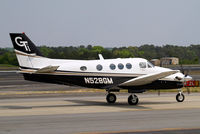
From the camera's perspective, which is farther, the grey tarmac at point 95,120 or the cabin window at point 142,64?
the cabin window at point 142,64

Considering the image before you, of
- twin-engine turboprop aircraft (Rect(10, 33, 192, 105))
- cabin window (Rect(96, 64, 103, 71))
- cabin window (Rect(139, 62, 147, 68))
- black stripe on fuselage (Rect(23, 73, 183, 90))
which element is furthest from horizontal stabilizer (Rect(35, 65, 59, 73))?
cabin window (Rect(139, 62, 147, 68))

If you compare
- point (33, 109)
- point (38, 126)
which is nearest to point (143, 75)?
point (33, 109)

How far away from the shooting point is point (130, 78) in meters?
23.0

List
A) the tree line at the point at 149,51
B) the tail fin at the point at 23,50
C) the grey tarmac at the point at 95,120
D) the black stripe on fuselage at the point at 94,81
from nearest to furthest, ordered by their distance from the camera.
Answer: the grey tarmac at the point at 95,120
the tail fin at the point at 23,50
the black stripe on fuselage at the point at 94,81
the tree line at the point at 149,51

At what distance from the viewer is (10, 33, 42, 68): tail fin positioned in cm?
2172

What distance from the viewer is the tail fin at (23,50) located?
21719 millimetres

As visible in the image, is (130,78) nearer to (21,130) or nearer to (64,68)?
(64,68)

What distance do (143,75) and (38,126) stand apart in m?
9.95

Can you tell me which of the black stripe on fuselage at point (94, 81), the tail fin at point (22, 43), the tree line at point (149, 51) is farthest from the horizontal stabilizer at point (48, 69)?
the tree line at point (149, 51)

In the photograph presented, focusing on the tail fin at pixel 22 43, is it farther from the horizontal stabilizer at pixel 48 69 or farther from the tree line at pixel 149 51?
the tree line at pixel 149 51

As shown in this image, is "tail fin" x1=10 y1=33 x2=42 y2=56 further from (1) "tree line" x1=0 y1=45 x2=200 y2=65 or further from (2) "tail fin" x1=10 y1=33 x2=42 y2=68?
(1) "tree line" x1=0 y1=45 x2=200 y2=65

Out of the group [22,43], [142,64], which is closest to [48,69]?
[22,43]

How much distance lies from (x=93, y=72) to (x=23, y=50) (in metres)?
4.35

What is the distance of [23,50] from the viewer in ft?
71.6
